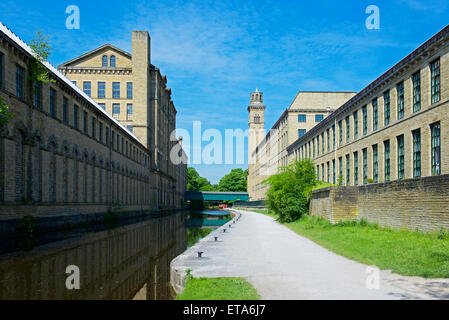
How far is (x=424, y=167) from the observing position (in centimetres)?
2275

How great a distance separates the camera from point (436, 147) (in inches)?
865

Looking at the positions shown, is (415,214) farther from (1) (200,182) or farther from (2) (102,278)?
(1) (200,182)

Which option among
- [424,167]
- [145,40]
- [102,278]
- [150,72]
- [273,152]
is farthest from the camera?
[273,152]

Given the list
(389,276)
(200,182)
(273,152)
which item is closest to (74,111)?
(389,276)

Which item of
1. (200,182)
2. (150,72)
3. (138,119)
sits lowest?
(200,182)

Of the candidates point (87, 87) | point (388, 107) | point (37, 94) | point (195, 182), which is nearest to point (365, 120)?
point (388, 107)

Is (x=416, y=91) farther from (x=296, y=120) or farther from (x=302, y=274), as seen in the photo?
(x=296, y=120)

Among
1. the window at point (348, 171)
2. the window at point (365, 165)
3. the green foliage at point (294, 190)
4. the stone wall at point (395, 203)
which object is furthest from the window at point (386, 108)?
the window at point (348, 171)

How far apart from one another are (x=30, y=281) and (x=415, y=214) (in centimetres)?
1350

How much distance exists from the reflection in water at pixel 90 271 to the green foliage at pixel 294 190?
15.4 m

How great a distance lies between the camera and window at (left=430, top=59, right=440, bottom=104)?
21703 millimetres

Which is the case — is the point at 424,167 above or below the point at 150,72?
below

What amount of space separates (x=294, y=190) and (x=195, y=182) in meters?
128

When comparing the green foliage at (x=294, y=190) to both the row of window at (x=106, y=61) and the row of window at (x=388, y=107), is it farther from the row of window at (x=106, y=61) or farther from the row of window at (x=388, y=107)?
the row of window at (x=106, y=61)
